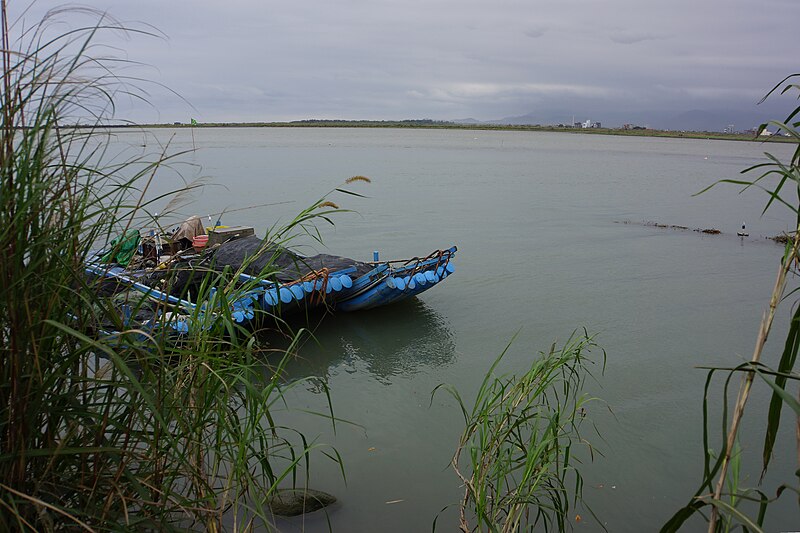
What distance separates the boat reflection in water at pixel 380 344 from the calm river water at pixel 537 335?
0.03 m

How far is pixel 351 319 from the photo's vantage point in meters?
9.35

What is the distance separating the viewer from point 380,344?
8633mm

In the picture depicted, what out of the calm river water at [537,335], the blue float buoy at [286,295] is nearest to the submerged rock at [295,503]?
the calm river water at [537,335]

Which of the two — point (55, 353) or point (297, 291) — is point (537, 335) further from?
point (55, 353)

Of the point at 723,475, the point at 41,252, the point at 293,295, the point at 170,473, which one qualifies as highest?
the point at 41,252

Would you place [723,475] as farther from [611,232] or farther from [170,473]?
[611,232]

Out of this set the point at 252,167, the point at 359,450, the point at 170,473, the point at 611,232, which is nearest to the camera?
the point at 170,473

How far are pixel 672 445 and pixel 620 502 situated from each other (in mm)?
1166

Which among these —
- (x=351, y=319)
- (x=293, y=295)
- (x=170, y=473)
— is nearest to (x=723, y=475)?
(x=170, y=473)

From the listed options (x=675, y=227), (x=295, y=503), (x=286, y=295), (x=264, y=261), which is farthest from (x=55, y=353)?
(x=675, y=227)

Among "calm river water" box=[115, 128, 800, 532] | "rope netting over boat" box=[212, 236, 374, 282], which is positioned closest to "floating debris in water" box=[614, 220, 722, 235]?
"calm river water" box=[115, 128, 800, 532]

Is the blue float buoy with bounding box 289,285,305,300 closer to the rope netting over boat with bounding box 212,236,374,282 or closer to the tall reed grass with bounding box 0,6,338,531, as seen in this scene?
the rope netting over boat with bounding box 212,236,374,282

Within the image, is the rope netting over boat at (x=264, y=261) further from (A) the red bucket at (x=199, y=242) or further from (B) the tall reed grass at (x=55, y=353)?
(B) the tall reed grass at (x=55, y=353)

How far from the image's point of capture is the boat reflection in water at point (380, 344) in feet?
25.8
